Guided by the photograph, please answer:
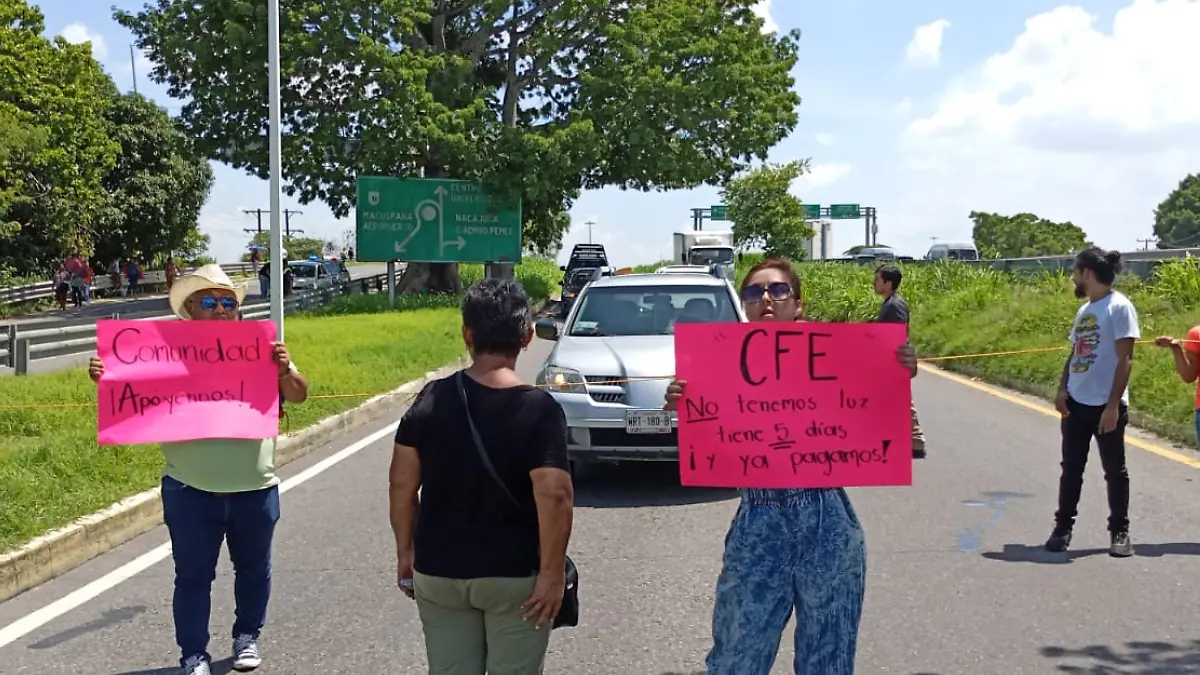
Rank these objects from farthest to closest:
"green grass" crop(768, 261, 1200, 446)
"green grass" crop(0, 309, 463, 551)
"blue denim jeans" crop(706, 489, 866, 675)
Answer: "green grass" crop(768, 261, 1200, 446)
"green grass" crop(0, 309, 463, 551)
"blue denim jeans" crop(706, 489, 866, 675)

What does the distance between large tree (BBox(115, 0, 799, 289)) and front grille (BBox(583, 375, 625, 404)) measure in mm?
23343

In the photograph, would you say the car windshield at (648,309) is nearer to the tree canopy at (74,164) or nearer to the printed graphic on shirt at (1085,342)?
the printed graphic on shirt at (1085,342)

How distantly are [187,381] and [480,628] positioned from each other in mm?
2122

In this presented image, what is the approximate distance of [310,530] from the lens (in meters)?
7.49

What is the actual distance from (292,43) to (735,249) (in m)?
25.6

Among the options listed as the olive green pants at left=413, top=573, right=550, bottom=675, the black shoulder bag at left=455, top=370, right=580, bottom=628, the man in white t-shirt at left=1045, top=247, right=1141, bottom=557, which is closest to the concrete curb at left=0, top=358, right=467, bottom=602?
the olive green pants at left=413, top=573, right=550, bottom=675

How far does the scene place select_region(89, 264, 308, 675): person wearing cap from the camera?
178 inches

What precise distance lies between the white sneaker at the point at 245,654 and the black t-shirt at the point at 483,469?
6.79ft

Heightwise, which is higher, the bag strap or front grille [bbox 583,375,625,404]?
the bag strap

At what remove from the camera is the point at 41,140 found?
34.6 metres

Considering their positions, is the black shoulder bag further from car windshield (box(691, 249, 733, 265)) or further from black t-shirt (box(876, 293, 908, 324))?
car windshield (box(691, 249, 733, 265))

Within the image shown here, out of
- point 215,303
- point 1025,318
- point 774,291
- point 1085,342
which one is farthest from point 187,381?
point 1025,318

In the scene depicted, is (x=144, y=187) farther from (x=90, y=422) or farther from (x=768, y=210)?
(x=90, y=422)

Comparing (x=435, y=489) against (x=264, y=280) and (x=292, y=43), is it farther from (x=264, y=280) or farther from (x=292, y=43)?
(x=264, y=280)
